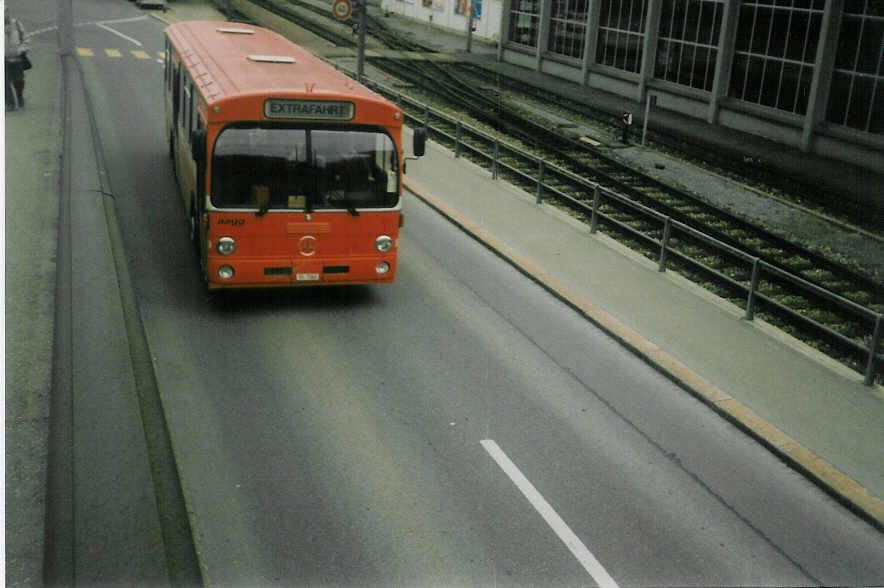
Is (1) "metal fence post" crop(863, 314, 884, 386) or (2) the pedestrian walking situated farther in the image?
(2) the pedestrian walking

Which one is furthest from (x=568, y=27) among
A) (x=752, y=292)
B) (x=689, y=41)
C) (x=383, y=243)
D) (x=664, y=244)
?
(x=383, y=243)

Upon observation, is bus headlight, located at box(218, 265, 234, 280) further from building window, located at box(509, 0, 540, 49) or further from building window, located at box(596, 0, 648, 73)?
building window, located at box(509, 0, 540, 49)

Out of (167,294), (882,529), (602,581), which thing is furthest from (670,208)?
(602,581)

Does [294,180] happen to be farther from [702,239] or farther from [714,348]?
[702,239]

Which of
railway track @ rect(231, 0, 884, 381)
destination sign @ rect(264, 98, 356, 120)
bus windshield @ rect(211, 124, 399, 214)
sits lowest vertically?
railway track @ rect(231, 0, 884, 381)

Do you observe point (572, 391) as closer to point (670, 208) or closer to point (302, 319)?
point (302, 319)

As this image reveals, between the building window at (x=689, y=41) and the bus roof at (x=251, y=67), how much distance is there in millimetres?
21846

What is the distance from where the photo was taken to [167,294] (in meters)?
12.6

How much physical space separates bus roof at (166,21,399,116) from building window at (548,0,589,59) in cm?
2817

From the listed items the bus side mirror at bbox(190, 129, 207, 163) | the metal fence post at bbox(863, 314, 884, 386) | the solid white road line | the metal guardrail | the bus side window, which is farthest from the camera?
the bus side window

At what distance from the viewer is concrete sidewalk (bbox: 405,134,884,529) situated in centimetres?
916

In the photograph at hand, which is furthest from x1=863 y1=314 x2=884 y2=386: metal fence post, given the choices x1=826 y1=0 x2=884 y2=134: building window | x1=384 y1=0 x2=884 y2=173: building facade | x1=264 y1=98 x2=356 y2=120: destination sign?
x1=826 y1=0 x2=884 y2=134: building window

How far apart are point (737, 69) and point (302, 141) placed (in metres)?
25.5

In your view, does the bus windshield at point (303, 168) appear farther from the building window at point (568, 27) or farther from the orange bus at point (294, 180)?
the building window at point (568, 27)
